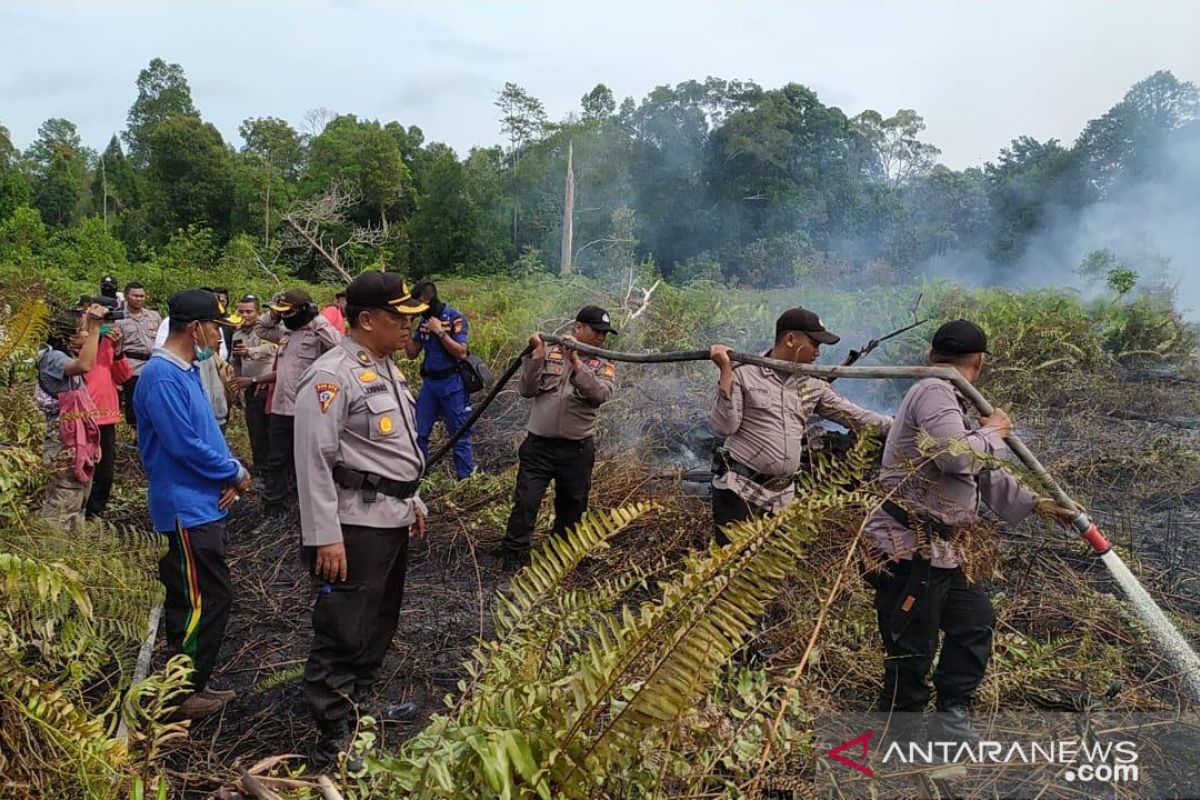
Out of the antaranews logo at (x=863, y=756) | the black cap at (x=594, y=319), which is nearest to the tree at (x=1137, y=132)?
the black cap at (x=594, y=319)

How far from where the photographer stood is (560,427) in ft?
15.6

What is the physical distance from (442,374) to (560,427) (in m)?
1.94

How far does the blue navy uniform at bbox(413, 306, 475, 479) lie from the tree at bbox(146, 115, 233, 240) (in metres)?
27.0

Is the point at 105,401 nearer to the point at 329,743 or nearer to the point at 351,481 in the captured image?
the point at 351,481

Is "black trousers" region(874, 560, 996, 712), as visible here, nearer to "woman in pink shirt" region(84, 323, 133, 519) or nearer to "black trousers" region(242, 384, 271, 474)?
"woman in pink shirt" region(84, 323, 133, 519)

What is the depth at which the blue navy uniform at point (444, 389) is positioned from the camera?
628cm

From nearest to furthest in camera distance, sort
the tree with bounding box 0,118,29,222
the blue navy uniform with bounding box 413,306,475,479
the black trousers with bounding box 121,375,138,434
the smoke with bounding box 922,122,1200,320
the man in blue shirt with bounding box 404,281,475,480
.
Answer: the man in blue shirt with bounding box 404,281,475,480, the blue navy uniform with bounding box 413,306,475,479, the black trousers with bounding box 121,375,138,434, the smoke with bounding box 922,122,1200,320, the tree with bounding box 0,118,29,222

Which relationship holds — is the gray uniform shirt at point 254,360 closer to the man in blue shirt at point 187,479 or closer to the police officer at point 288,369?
the police officer at point 288,369

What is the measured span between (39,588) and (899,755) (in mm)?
2766

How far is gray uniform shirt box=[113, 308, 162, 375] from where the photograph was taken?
22.9 ft

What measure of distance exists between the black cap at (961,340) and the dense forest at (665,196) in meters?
13.5

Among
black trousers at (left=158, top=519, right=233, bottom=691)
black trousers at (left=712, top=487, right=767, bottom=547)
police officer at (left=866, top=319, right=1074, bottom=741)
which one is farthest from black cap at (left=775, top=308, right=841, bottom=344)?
black trousers at (left=158, top=519, right=233, bottom=691)

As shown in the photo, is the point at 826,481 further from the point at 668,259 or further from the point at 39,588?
the point at 668,259

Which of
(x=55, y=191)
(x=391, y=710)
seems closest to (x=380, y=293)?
(x=391, y=710)
